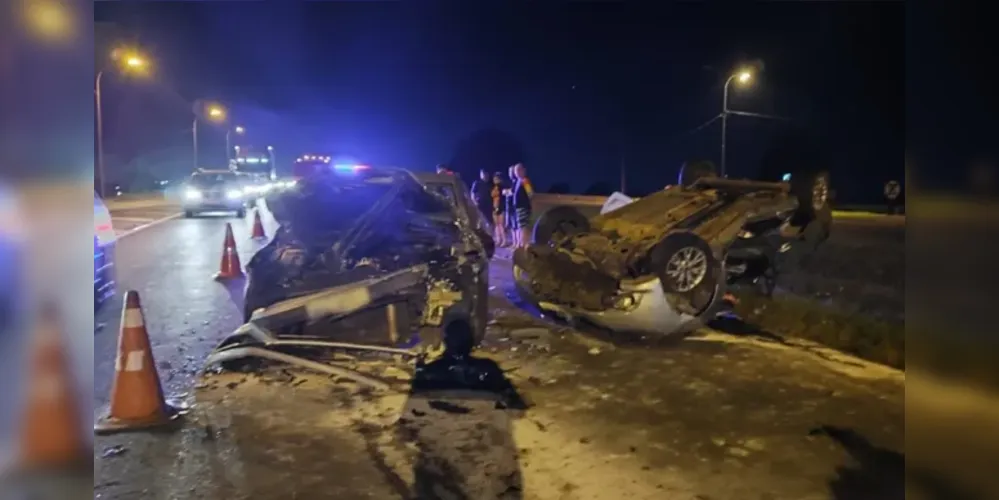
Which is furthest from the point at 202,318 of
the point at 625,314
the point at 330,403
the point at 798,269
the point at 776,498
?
the point at 798,269

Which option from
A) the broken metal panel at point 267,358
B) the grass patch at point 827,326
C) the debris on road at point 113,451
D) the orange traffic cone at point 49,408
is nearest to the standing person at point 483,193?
the grass patch at point 827,326

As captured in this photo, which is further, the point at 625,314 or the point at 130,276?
the point at 130,276

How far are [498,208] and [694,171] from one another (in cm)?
655

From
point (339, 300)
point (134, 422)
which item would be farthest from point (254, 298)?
point (134, 422)

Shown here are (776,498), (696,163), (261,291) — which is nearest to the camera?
(776,498)

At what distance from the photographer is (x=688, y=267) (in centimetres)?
797

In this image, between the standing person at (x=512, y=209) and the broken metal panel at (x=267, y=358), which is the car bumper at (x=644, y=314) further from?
the standing person at (x=512, y=209)

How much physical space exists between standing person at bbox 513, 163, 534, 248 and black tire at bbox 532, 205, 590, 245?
13.5 feet

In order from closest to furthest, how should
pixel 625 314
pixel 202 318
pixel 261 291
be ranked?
pixel 261 291
pixel 625 314
pixel 202 318

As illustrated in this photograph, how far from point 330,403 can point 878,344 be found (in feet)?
15.7

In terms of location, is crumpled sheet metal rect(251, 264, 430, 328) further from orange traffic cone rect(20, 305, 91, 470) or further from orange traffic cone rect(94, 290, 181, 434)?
orange traffic cone rect(20, 305, 91, 470)

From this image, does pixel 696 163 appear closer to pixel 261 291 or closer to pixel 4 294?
pixel 261 291

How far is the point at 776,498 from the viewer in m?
4.20

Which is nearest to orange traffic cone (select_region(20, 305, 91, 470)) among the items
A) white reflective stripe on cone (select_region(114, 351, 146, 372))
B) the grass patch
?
white reflective stripe on cone (select_region(114, 351, 146, 372))
